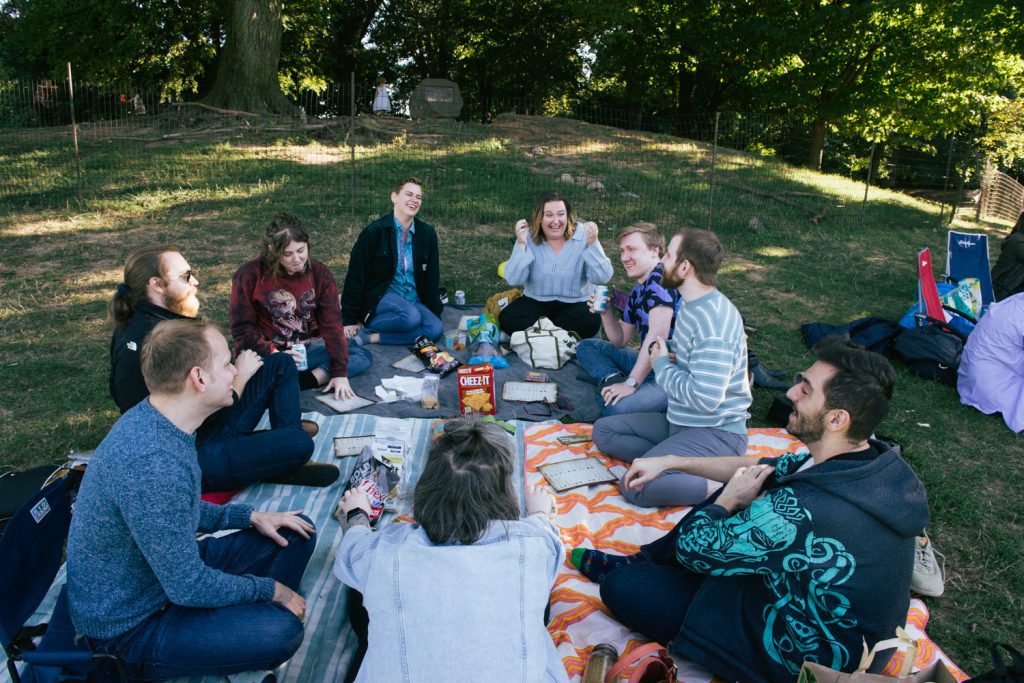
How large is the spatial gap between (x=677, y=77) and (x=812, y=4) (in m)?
6.72

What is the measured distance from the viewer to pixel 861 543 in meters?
2.34

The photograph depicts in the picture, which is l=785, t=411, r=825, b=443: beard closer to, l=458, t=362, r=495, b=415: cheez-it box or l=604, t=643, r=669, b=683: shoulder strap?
l=604, t=643, r=669, b=683: shoulder strap

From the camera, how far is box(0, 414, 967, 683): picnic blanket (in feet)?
9.84

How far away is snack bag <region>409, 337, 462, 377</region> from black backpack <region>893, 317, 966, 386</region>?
4133mm

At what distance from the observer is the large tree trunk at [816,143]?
1945 centimetres

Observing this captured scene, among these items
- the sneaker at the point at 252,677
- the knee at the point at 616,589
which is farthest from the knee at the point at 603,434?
the sneaker at the point at 252,677

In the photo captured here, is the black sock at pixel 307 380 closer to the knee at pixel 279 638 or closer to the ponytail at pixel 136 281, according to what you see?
the ponytail at pixel 136 281

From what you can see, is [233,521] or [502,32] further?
[502,32]

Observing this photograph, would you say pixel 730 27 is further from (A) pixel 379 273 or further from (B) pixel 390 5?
(A) pixel 379 273

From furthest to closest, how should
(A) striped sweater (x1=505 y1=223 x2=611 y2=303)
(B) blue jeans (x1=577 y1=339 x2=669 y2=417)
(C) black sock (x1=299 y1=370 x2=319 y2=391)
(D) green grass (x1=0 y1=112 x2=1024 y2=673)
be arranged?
(A) striped sweater (x1=505 y1=223 x2=611 y2=303) < (C) black sock (x1=299 y1=370 x2=319 y2=391) < (B) blue jeans (x1=577 y1=339 x2=669 y2=417) < (D) green grass (x1=0 y1=112 x2=1024 y2=673)

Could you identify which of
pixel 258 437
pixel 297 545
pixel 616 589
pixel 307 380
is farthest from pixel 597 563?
pixel 307 380

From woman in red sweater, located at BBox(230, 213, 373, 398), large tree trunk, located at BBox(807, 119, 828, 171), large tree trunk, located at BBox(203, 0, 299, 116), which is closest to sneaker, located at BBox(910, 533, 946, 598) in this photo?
woman in red sweater, located at BBox(230, 213, 373, 398)

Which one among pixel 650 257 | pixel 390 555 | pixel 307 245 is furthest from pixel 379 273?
pixel 390 555

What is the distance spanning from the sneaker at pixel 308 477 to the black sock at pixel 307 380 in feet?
4.36
